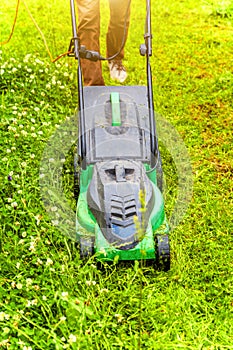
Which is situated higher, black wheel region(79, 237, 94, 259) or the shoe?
the shoe

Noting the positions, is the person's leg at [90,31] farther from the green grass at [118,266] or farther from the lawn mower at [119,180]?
the lawn mower at [119,180]

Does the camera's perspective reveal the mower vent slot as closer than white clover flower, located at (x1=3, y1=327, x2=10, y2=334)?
No

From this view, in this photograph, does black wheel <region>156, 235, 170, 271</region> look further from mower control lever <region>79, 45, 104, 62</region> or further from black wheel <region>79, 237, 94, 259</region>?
mower control lever <region>79, 45, 104, 62</region>

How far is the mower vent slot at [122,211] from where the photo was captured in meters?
2.20

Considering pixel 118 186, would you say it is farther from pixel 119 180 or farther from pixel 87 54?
pixel 87 54

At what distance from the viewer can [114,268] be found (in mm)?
2342

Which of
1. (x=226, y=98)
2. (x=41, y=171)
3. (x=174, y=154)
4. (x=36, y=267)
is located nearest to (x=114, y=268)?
(x=36, y=267)

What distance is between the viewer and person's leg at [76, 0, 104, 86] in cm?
320

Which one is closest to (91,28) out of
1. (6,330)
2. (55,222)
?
(55,222)

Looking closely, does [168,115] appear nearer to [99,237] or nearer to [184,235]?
[184,235]

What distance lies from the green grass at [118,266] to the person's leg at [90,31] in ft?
0.91

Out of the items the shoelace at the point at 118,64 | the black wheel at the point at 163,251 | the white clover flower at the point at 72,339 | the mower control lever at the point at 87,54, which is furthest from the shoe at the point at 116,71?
the white clover flower at the point at 72,339

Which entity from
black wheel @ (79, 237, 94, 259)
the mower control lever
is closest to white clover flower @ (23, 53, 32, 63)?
the mower control lever

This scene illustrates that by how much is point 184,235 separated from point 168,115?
116 centimetres
